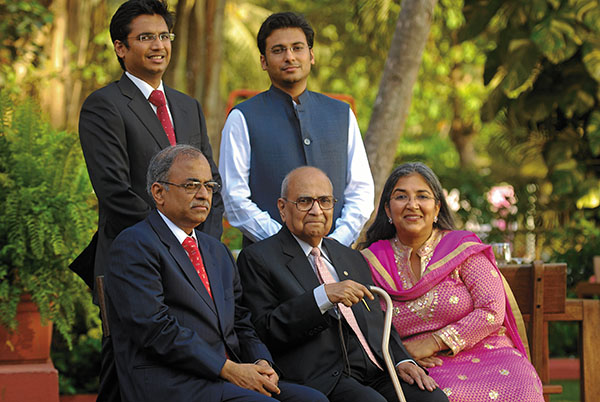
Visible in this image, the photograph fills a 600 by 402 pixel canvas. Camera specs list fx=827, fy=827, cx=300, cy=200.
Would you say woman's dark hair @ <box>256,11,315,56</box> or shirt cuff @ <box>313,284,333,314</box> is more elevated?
woman's dark hair @ <box>256,11,315,56</box>

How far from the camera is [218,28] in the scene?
32.0 ft

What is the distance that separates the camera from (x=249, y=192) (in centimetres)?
464

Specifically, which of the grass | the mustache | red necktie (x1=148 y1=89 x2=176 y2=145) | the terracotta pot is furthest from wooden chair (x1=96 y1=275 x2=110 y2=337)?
the grass

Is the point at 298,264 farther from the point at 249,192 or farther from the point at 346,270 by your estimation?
the point at 249,192

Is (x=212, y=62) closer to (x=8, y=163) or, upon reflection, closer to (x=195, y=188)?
(x=8, y=163)

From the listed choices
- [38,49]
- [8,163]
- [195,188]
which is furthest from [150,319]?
[38,49]

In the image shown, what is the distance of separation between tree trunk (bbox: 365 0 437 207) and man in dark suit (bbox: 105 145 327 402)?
11.6 ft

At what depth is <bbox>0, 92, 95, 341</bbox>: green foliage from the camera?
568 centimetres

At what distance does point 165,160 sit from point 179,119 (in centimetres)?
64

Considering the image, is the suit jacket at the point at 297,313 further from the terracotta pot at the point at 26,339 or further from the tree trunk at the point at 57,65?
the tree trunk at the point at 57,65

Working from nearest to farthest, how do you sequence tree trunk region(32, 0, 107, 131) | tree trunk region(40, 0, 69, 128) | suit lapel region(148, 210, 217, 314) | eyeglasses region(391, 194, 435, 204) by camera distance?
suit lapel region(148, 210, 217, 314) → eyeglasses region(391, 194, 435, 204) → tree trunk region(32, 0, 107, 131) → tree trunk region(40, 0, 69, 128)

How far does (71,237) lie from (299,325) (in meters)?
2.70

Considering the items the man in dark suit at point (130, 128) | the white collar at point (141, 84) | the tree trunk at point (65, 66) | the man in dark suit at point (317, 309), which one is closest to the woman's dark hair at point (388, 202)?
the man in dark suit at point (317, 309)

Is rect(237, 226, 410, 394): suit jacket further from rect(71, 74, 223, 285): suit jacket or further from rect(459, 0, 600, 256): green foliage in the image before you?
rect(459, 0, 600, 256): green foliage
